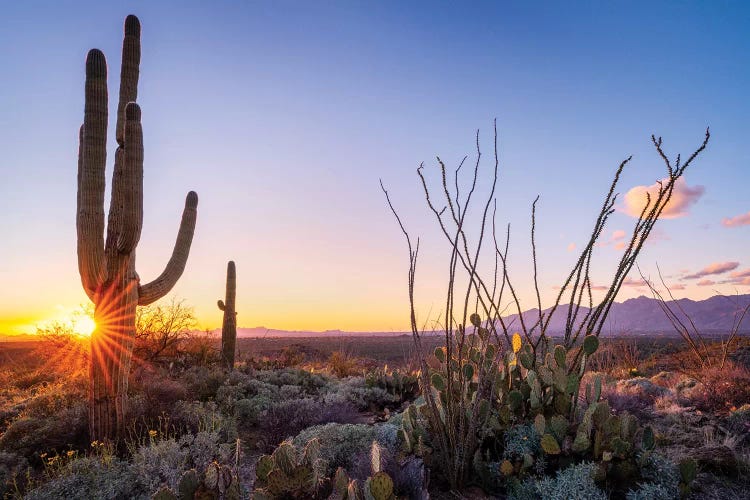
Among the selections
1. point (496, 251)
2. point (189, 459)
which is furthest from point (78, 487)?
point (496, 251)

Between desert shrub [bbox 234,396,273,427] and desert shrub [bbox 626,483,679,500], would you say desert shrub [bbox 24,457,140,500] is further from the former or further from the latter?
desert shrub [bbox 626,483,679,500]

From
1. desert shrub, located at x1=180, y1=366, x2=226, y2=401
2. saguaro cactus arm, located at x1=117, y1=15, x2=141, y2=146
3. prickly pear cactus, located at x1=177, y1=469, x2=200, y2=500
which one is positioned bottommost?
desert shrub, located at x1=180, y1=366, x2=226, y2=401

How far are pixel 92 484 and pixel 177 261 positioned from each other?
3704mm

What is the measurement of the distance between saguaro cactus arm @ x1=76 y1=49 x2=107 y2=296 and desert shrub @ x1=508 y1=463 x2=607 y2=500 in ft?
18.2

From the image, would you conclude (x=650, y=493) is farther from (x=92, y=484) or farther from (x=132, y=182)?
(x=132, y=182)

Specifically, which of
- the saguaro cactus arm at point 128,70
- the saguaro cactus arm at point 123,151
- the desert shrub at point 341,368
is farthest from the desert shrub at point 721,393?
the desert shrub at point 341,368

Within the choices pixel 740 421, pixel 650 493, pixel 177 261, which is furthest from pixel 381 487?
pixel 177 261

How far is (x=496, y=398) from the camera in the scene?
4371 millimetres

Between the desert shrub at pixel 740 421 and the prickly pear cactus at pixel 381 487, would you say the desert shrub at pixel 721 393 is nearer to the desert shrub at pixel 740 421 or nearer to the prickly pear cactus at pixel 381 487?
the desert shrub at pixel 740 421

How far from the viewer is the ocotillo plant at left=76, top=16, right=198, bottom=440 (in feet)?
19.6

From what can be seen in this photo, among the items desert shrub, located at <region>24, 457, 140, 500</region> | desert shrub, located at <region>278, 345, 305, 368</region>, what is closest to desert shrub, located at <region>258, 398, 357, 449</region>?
desert shrub, located at <region>24, 457, 140, 500</region>

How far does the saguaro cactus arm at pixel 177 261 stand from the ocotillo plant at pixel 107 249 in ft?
0.36

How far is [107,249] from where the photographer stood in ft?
20.6

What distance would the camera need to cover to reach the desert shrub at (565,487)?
3254mm
